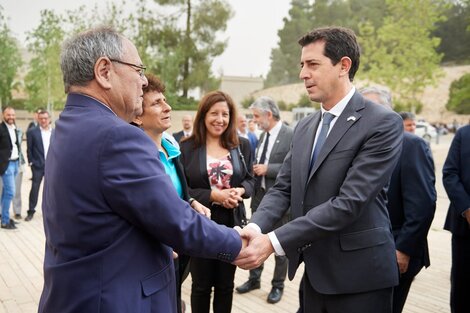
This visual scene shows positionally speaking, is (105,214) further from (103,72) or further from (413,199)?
(413,199)

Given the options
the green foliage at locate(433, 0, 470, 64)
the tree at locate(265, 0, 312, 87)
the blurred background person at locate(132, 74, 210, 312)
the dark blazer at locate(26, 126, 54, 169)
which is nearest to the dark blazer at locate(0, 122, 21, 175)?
the dark blazer at locate(26, 126, 54, 169)

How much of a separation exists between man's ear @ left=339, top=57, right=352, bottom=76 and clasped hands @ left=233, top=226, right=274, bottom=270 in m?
1.03

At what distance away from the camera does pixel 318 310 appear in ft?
7.75

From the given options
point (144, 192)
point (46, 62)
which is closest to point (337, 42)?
point (144, 192)

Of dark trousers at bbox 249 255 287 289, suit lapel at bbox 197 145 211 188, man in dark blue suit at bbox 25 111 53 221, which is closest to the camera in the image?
suit lapel at bbox 197 145 211 188

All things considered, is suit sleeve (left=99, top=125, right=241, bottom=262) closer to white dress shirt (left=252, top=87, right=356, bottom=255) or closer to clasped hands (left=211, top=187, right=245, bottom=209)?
white dress shirt (left=252, top=87, right=356, bottom=255)

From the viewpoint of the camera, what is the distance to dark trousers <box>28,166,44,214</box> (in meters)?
8.38

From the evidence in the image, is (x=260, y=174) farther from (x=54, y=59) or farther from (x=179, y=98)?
(x=179, y=98)

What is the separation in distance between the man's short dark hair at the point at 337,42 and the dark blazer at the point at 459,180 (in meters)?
1.92

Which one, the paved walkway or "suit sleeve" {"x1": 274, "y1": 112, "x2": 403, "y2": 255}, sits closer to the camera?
"suit sleeve" {"x1": 274, "y1": 112, "x2": 403, "y2": 255}

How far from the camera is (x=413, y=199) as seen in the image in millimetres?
3074

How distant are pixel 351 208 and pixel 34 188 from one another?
8.00 meters

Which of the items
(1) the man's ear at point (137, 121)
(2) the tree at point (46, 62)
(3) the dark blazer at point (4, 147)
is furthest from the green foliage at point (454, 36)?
(1) the man's ear at point (137, 121)

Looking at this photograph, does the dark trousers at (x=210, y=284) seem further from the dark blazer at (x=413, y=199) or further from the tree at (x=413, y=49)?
the tree at (x=413, y=49)
